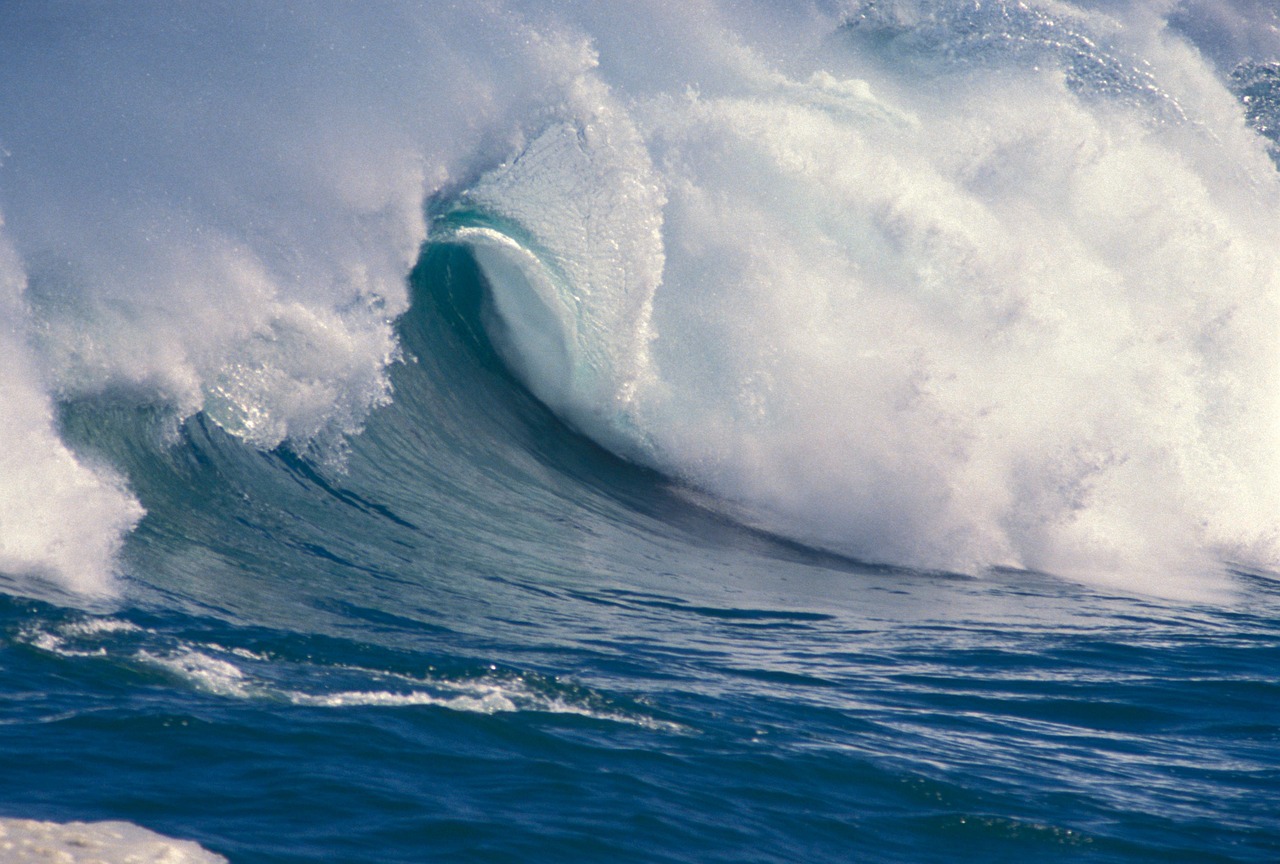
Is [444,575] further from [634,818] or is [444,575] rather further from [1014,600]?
[1014,600]

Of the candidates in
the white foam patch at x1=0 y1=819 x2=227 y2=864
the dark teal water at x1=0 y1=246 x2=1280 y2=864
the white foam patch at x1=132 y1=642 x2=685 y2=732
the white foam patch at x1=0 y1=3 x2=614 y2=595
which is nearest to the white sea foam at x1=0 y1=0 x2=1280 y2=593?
the white foam patch at x1=0 y1=3 x2=614 y2=595

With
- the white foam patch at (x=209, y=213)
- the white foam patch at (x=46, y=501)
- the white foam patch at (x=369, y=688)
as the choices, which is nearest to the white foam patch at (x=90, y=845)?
the white foam patch at (x=369, y=688)

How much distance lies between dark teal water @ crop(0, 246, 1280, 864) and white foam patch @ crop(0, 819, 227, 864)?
0.10 meters

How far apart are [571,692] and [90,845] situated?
254 centimetres

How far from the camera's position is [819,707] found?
246 inches

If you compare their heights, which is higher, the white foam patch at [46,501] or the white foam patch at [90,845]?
the white foam patch at [46,501]

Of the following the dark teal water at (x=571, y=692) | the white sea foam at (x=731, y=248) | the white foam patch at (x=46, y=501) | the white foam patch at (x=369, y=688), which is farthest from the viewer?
the white sea foam at (x=731, y=248)

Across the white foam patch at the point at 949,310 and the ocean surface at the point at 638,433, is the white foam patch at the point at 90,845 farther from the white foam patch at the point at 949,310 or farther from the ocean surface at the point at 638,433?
the white foam patch at the point at 949,310

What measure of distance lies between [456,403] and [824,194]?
504 centimetres

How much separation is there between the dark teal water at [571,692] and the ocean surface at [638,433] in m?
0.03

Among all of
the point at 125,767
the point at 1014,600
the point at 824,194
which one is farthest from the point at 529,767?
the point at 824,194

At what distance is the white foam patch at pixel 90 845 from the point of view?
12.2ft

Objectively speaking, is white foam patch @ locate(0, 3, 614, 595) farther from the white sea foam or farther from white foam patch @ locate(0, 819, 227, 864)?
white foam patch @ locate(0, 819, 227, 864)

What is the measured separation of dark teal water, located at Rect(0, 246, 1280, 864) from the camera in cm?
456
